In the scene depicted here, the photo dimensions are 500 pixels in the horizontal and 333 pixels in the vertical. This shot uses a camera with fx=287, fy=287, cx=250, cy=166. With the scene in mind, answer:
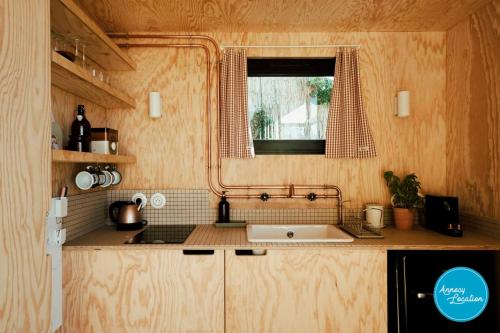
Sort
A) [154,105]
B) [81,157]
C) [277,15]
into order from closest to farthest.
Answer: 1. [81,157]
2. [277,15]
3. [154,105]

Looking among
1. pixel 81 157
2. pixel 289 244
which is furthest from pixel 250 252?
pixel 81 157

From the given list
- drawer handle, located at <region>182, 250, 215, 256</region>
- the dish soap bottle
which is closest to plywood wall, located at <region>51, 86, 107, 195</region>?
drawer handle, located at <region>182, 250, 215, 256</region>

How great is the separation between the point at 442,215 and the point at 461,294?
0.52 m

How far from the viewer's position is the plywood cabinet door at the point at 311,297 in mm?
1598

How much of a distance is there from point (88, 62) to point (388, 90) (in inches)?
88.4

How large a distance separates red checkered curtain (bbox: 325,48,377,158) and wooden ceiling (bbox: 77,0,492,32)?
0.92 feet

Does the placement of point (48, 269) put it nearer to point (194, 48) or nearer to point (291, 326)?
point (291, 326)

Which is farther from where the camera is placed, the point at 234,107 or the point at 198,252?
the point at 234,107

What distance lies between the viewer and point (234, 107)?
217 cm

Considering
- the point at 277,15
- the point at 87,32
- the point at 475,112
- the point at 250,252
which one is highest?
the point at 277,15

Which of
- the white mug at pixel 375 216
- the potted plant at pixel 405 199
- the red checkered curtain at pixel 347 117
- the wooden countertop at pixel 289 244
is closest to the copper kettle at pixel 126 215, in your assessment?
the wooden countertop at pixel 289 244

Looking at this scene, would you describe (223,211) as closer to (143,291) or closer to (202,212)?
(202,212)

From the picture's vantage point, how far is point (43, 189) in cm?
104

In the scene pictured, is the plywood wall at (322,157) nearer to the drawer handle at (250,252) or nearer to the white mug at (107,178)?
the white mug at (107,178)
